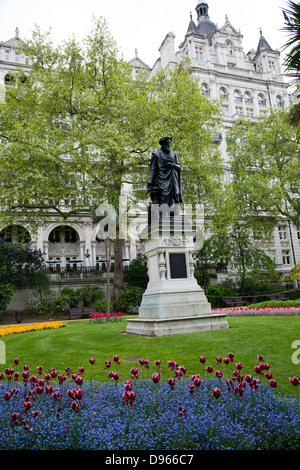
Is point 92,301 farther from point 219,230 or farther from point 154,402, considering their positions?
point 154,402

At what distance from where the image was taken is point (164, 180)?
10.9 meters

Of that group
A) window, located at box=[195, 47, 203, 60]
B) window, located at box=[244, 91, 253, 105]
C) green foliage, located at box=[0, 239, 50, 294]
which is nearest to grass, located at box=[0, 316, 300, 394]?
green foliage, located at box=[0, 239, 50, 294]

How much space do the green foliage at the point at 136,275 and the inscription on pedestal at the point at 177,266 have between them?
20.1m

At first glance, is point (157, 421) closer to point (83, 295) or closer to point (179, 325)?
point (179, 325)

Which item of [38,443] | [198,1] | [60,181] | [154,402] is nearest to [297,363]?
[154,402]

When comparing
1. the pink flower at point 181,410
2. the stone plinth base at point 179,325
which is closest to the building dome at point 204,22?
the stone plinth base at point 179,325

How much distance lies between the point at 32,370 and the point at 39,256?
935 inches

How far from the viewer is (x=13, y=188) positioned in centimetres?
2209

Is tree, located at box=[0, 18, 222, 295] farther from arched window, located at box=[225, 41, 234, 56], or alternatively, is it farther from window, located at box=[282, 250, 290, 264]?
arched window, located at box=[225, 41, 234, 56]

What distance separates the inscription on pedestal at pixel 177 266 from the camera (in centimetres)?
957

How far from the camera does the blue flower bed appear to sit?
2.68m

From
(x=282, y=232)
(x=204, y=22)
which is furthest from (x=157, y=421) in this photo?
(x=204, y=22)

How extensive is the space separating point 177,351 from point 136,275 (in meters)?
24.0

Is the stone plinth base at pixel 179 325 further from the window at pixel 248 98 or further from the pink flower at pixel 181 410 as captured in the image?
the window at pixel 248 98
